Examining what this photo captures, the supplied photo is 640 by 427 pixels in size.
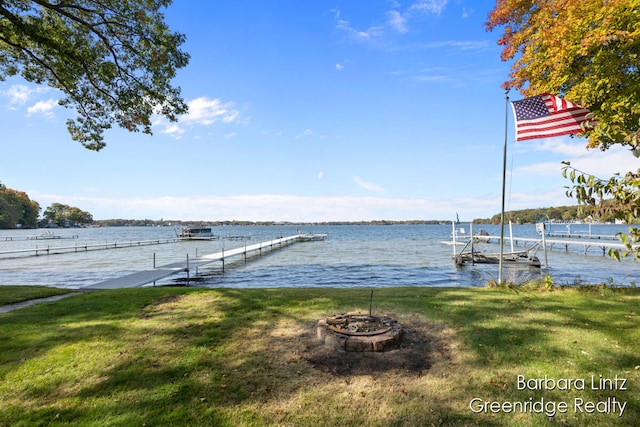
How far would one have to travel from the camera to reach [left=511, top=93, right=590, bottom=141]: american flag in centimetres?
791

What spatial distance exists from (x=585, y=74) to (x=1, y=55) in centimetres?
2076

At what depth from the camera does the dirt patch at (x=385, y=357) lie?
5035mm

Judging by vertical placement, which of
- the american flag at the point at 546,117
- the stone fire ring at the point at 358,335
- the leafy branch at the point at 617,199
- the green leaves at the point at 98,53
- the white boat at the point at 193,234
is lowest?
the white boat at the point at 193,234

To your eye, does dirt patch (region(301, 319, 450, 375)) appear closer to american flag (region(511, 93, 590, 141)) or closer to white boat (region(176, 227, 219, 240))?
american flag (region(511, 93, 590, 141))

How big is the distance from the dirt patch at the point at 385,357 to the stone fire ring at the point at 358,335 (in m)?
0.09

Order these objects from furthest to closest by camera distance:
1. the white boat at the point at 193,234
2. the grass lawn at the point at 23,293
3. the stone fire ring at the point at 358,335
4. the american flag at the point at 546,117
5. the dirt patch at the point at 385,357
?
the white boat at the point at 193,234 → the grass lawn at the point at 23,293 → the american flag at the point at 546,117 → the stone fire ring at the point at 358,335 → the dirt patch at the point at 385,357

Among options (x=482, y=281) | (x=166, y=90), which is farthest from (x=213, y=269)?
(x=482, y=281)

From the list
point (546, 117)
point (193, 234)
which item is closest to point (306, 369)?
point (546, 117)

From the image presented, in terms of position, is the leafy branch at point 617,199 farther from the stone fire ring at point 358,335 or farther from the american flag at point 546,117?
the american flag at point 546,117

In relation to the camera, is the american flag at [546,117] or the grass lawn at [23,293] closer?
the american flag at [546,117]

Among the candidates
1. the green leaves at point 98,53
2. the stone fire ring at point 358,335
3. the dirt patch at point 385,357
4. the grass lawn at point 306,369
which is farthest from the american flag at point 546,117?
the green leaves at point 98,53

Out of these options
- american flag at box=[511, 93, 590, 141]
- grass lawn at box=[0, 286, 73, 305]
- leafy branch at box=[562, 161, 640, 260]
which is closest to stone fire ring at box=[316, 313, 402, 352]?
leafy branch at box=[562, 161, 640, 260]

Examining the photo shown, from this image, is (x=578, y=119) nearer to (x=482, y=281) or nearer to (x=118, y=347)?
(x=118, y=347)

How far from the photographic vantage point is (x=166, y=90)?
1319 centimetres
